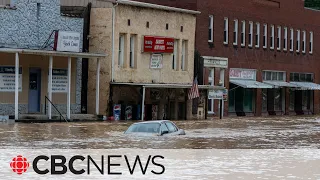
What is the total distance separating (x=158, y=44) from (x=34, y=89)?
10725mm

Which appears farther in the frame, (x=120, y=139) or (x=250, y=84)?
(x=250, y=84)

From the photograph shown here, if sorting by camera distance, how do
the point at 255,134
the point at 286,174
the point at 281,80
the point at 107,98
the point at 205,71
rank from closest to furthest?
the point at 286,174 < the point at 255,134 < the point at 107,98 < the point at 205,71 < the point at 281,80

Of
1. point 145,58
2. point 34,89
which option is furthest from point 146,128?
point 145,58

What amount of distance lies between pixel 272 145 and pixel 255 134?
8.38m

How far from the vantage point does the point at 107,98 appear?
53.8 m

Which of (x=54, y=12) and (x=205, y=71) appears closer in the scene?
(x=54, y=12)

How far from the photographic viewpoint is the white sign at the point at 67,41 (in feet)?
163

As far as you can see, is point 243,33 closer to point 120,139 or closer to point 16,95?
point 16,95

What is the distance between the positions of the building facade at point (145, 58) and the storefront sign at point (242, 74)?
8256mm

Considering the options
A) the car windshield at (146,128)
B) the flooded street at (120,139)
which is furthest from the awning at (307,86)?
the car windshield at (146,128)

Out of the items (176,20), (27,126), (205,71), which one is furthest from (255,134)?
(205,71)

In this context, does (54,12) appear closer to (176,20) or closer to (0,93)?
(0,93)

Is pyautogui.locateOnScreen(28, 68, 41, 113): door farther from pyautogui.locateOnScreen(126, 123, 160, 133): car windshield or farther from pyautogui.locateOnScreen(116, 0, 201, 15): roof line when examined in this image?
pyautogui.locateOnScreen(126, 123, 160, 133): car windshield

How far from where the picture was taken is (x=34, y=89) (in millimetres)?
51219
